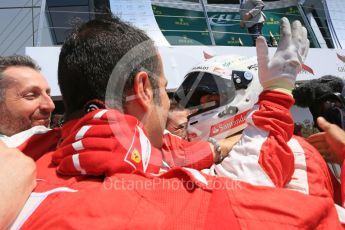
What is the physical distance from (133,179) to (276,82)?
2.03ft

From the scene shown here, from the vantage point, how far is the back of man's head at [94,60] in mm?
874

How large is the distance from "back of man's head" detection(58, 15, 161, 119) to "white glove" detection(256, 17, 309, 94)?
0.40 metres

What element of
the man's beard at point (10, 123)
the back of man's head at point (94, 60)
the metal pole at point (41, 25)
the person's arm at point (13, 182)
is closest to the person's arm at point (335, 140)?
the back of man's head at point (94, 60)

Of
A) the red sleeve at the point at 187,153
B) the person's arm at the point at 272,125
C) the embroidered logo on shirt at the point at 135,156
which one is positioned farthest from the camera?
the red sleeve at the point at 187,153

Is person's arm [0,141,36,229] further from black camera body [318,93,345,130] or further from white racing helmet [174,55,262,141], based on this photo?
black camera body [318,93,345,130]

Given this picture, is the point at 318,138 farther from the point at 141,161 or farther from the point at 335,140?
the point at 141,161

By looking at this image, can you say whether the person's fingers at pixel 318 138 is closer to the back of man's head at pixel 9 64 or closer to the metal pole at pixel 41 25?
the back of man's head at pixel 9 64

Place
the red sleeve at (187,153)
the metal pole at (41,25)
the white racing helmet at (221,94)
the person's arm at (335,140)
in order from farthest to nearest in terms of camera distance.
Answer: the metal pole at (41,25) < the white racing helmet at (221,94) < the red sleeve at (187,153) < the person's arm at (335,140)

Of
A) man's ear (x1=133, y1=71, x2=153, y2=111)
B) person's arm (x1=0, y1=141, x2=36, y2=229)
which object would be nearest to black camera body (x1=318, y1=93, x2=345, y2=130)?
man's ear (x1=133, y1=71, x2=153, y2=111)

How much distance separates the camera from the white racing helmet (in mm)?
1562

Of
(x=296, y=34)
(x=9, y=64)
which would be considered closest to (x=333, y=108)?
(x=296, y=34)

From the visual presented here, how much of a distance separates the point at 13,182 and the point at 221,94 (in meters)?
1.05

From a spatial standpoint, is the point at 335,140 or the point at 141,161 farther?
the point at 335,140

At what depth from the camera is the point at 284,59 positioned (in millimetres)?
1170
